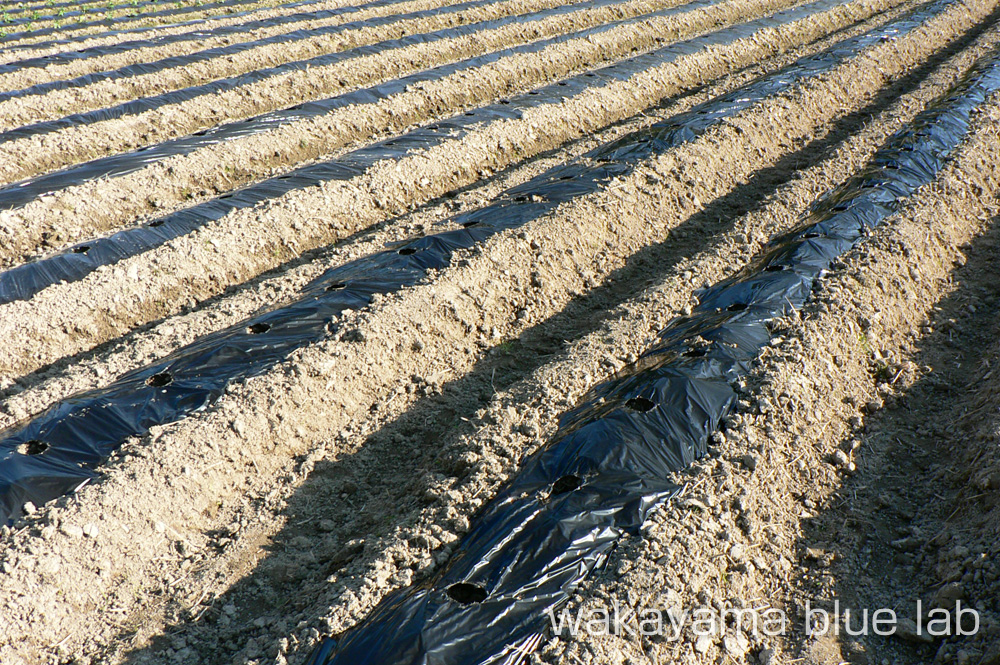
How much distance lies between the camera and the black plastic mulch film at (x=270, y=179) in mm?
6629

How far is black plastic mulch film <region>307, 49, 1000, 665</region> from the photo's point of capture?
9.58 ft

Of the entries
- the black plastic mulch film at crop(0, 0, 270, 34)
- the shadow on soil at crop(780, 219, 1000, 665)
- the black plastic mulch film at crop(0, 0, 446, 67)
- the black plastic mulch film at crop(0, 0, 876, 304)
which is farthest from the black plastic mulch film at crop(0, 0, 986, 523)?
the black plastic mulch film at crop(0, 0, 270, 34)

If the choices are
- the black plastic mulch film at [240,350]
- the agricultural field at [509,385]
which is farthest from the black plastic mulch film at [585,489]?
the black plastic mulch film at [240,350]

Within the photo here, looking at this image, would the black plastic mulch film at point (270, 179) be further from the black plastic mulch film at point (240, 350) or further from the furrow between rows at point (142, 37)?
the furrow between rows at point (142, 37)

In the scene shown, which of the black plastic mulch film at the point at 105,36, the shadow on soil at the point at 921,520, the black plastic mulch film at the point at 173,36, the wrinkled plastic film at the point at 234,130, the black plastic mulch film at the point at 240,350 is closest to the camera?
the shadow on soil at the point at 921,520

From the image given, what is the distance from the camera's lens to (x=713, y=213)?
7.69 metres

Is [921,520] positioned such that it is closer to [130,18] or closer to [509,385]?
[509,385]

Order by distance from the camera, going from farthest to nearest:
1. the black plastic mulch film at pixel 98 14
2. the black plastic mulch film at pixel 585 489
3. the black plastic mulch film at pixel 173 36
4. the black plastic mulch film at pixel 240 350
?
the black plastic mulch film at pixel 98 14 → the black plastic mulch film at pixel 173 36 → the black plastic mulch film at pixel 240 350 → the black plastic mulch film at pixel 585 489

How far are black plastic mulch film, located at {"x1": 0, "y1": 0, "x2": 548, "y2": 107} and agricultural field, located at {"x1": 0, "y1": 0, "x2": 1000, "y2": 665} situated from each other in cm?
20

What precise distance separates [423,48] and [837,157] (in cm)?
955

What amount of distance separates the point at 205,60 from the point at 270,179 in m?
7.23

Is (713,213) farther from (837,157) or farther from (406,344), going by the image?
(406,344)

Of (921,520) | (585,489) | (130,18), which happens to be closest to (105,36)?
(130,18)

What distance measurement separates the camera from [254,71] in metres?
12.4
